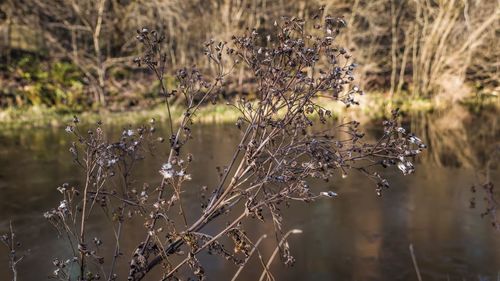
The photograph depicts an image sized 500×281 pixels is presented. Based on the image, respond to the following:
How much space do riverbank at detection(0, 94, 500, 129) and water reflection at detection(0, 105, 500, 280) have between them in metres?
5.16

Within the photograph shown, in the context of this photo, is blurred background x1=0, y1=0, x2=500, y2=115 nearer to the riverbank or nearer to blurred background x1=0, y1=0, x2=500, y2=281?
blurred background x1=0, y1=0, x2=500, y2=281

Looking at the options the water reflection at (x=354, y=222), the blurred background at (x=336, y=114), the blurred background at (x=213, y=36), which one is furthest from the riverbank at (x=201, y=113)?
the water reflection at (x=354, y=222)

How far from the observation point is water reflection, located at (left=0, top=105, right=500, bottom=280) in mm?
7418

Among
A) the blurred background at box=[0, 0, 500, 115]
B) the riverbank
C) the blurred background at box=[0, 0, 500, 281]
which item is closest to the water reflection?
the blurred background at box=[0, 0, 500, 281]

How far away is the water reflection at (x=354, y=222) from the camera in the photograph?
24.3 feet

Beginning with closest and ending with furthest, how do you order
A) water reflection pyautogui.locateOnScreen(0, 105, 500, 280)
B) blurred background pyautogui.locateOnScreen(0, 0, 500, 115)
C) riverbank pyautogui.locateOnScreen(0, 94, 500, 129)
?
water reflection pyautogui.locateOnScreen(0, 105, 500, 280), riverbank pyautogui.locateOnScreen(0, 94, 500, 129), blurred background pyautogui.locateOnScreen(0, 0, 500, 115)

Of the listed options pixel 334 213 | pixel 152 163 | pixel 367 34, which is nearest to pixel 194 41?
pixel 367 34

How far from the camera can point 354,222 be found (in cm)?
932

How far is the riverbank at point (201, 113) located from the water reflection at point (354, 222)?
516cm

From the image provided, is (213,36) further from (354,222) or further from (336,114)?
(354,222)

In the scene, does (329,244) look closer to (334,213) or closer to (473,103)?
(334,213)

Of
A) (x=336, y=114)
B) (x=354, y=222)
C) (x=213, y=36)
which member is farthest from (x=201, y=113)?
(x=354, y=222)

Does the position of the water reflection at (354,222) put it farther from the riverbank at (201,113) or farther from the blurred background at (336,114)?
the riverbank at (201,113)

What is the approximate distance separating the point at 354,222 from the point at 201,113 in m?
14.0
